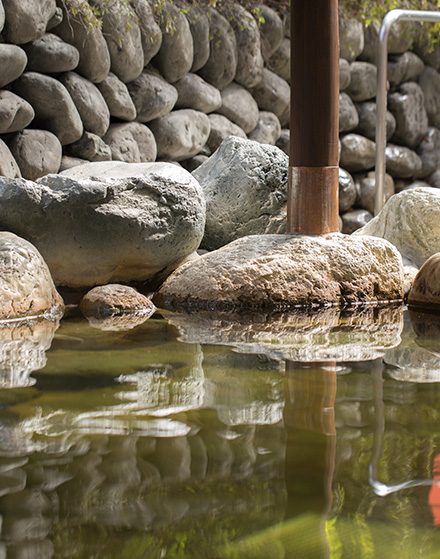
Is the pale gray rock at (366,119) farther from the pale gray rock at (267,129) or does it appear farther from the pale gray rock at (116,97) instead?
the pale gray rock at (116,97)

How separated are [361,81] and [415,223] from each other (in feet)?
15.9

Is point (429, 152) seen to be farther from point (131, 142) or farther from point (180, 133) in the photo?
point (131, 142)

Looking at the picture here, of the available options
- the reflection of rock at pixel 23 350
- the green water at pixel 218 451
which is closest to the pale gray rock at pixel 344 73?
the reflection of rock at pixel 23 350

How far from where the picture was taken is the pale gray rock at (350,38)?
836 centimetres

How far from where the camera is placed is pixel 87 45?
5652 millimetres

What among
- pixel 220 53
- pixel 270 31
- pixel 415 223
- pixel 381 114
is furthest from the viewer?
pixel 270 31

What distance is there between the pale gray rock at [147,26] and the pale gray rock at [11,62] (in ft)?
5.00

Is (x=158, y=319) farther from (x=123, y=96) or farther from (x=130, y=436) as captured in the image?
(x=123, y=96)

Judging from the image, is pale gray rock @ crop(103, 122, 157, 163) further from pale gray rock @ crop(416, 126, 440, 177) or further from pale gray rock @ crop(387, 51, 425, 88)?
pale gray rock @ crop(416, 126, 440, 177)

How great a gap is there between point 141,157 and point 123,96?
57 centimetres

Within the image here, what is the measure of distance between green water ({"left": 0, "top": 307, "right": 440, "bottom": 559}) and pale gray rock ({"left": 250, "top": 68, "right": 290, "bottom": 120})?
19.2ft

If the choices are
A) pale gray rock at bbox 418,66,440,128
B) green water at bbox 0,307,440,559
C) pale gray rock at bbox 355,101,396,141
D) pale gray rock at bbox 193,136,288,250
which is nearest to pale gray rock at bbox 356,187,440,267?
pale gray rock at bbox 193,136,288,250

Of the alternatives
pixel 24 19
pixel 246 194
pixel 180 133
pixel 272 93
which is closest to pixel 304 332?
pixel 246 194

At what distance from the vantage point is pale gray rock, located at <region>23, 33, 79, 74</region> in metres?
5.28
